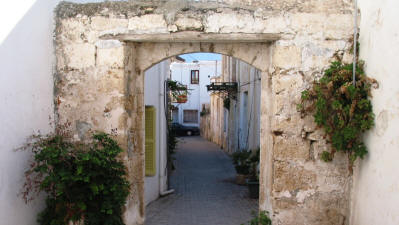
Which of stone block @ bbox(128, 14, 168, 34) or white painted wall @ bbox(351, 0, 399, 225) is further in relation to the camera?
stone block @ bbox(128, 14, 168, 34)

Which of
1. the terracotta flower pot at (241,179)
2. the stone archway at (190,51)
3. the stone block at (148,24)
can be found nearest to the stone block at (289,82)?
the stone archway at (190,51)

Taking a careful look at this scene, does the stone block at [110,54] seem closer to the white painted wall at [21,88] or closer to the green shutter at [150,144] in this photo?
the white painted wall at [21,88]

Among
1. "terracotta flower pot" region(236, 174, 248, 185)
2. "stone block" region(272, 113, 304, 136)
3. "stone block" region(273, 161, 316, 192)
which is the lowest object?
"terracotta flower pot" region(236, 174, 248, 185)

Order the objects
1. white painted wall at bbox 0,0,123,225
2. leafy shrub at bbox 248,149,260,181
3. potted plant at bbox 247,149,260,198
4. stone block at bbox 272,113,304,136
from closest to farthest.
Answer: white painted wall at bbox 0,0,123,225
stone block at bbox 272,113,304,136
potted plant at bbox 247,149,260,198
leafy shrub at bbox 248,149,260,181

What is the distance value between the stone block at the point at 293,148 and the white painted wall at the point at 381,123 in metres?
0.60

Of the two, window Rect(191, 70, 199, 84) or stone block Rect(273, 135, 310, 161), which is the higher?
window Rect(191, 70, 199, 84)

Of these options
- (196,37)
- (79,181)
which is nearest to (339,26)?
(196,37)

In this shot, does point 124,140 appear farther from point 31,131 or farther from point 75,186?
point 31,131

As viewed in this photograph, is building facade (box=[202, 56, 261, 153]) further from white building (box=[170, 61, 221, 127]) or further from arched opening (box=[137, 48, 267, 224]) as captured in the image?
white building (box=[170, 61, 221, 127])

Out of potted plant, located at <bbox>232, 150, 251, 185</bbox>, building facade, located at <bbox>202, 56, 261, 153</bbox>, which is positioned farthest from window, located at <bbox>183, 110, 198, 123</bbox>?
potted plant, located at <bbox>232, 150, 251, 185</bbox>

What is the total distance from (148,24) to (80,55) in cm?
87

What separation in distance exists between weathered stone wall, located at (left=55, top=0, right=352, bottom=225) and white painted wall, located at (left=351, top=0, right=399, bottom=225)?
25cm

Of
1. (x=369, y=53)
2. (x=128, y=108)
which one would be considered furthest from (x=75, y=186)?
(x=369, y=53)

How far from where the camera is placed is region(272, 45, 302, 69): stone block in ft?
12.2
